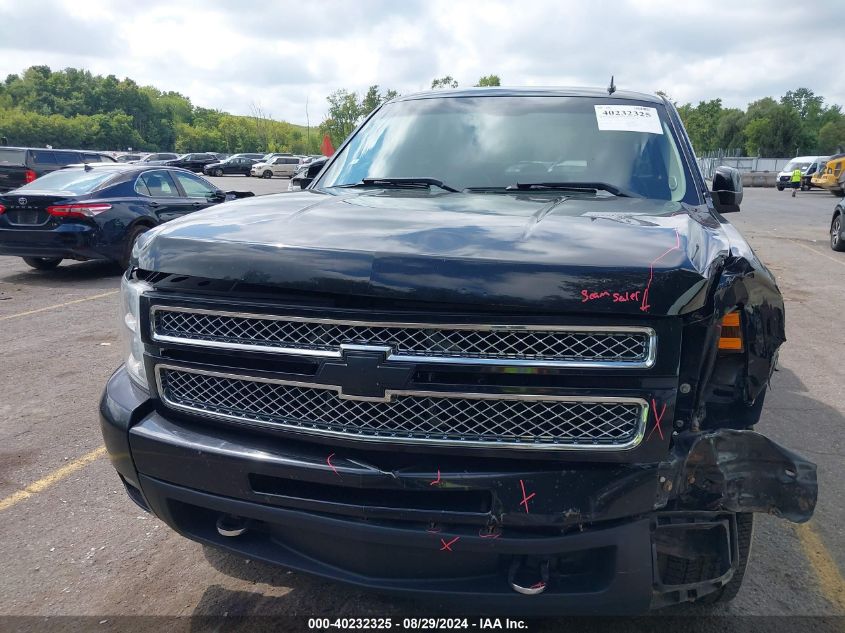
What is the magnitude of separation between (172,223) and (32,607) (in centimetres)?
162

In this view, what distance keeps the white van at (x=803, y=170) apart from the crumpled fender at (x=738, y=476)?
39870 millimetres

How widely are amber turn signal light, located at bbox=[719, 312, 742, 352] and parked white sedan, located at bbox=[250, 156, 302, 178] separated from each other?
49.7 meters

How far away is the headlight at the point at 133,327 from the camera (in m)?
2.29

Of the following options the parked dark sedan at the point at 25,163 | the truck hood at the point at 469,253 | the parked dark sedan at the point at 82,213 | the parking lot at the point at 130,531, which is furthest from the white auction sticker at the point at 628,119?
the parked dark sedan at the point at 25,163

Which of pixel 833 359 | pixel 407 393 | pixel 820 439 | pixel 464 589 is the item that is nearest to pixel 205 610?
pixel 464 589

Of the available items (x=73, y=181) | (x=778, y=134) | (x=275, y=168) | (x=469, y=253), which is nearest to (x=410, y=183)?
(x=469, y=253)

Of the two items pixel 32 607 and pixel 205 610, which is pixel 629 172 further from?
pixel 32 607

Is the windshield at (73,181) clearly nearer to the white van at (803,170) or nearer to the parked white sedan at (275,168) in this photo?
the white van at (803,170)

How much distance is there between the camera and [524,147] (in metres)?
3.45

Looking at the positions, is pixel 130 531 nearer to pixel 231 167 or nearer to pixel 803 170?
pixel 803 170

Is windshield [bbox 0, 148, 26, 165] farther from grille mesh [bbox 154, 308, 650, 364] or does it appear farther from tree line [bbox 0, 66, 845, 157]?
tree line [bbox 0, 66, 845, 157]

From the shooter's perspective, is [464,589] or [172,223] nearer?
[464,589]

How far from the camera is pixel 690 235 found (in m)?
2.12

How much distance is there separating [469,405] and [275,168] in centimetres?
5088
